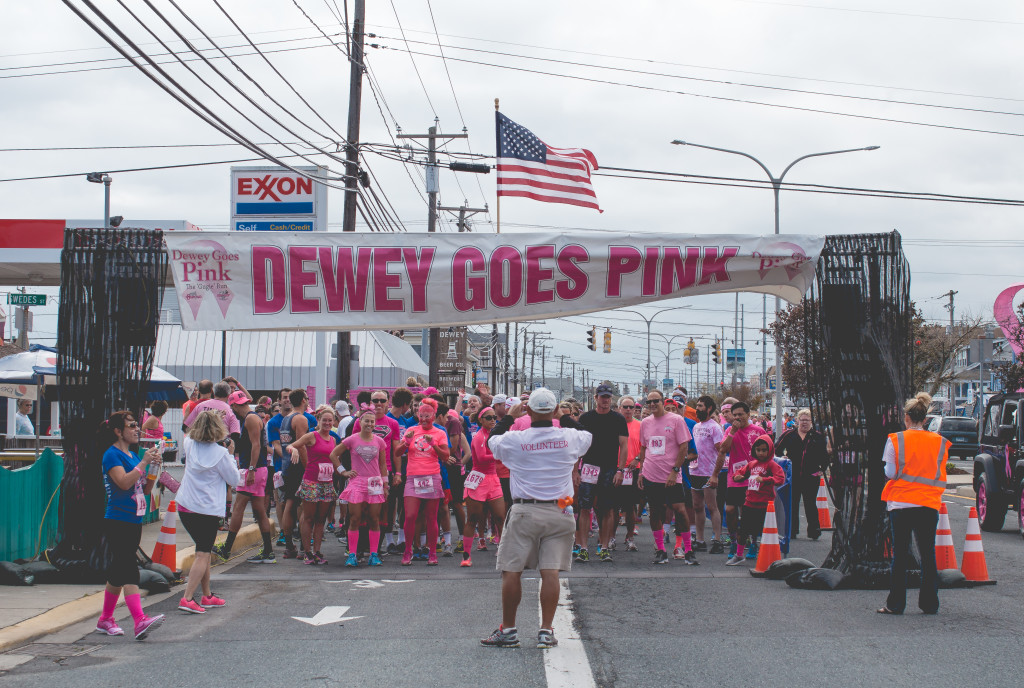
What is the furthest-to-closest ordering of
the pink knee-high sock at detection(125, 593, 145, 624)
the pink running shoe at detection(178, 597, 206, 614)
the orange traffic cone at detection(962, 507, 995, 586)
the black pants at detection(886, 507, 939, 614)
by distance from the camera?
the orange traffic cone at detection(962, 507, 995, 586)
the pink running shoe at detection(178, 597, 206, 614)
the black pants at detection(886, 507, 939, 614)
the pink knee-high sock at detection(125, 593, 145, 624)

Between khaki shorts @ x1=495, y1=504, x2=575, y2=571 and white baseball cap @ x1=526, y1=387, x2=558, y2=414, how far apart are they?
69 centimetres

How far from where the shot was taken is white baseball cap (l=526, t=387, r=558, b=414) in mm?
7078

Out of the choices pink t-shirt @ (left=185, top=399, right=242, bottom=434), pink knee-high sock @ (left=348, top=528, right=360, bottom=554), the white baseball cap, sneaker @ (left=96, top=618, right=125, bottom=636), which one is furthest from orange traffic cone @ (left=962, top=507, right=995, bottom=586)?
pink t-shirt @ (left=185, top=399, right=242, bottom=434)

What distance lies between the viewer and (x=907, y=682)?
582cm

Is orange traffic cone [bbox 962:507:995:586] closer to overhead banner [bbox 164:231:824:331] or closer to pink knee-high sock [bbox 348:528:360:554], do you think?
overhead banner [bbox 164:231:824:331]

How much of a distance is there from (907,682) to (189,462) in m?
5.66

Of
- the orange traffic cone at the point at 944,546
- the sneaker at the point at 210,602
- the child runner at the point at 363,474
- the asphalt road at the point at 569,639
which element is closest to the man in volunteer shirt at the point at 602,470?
the asphalt road at the point at 569,639

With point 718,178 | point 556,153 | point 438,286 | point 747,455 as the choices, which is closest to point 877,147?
point 718,178

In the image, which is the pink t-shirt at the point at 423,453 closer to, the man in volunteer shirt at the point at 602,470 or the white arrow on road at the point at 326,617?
the man in volunteer shirt at the point at 602,470

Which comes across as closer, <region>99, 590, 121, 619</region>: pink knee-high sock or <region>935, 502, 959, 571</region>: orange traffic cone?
<region>99, 590, 121, 619</region>: pink knee-high sock

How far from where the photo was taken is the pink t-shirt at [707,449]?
12258 mm

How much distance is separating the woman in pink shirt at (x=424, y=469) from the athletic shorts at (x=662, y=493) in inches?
Answer: 96.9

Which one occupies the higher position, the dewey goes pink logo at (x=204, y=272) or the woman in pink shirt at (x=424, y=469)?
the dewey goes pink logo at (x=204, y=272)

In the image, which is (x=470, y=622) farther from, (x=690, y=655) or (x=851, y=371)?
(x=851, y=371)
